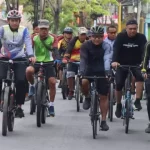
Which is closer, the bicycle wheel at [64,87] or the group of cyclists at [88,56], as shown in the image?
the group of cyclists at [88,56]

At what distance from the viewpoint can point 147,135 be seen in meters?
11.3

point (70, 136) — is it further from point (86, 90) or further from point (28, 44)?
point (28, 44)

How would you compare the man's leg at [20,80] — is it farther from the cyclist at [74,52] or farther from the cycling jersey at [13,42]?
the cyclist at [74,52]

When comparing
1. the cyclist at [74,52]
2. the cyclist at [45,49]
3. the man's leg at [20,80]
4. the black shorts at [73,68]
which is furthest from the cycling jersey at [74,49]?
the man's leg at [20,80]

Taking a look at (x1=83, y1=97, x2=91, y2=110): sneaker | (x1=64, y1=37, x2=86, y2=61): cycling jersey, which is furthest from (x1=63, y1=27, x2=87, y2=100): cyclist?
(x1=83, y1=97, x2=91, y2=110): sneaker

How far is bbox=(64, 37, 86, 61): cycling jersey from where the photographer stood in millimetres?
15344

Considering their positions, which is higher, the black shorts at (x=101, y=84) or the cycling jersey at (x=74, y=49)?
→ the cycling jersey at (x=74, y=49)

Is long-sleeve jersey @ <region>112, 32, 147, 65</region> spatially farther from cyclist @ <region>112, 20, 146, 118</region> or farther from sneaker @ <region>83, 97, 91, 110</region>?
sneaker @ <region>83, 97, 91, 110</region>

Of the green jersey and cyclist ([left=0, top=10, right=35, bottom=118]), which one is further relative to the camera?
the green jersey

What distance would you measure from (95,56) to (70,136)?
1.39 m

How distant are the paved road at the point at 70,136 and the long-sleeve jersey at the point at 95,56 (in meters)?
1.15

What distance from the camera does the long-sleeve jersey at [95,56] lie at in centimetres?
1076

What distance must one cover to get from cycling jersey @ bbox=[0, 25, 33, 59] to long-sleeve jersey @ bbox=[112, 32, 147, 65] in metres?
1.61

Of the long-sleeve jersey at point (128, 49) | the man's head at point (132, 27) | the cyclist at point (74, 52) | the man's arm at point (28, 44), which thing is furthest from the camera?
the cyclist at point (74, 52)
